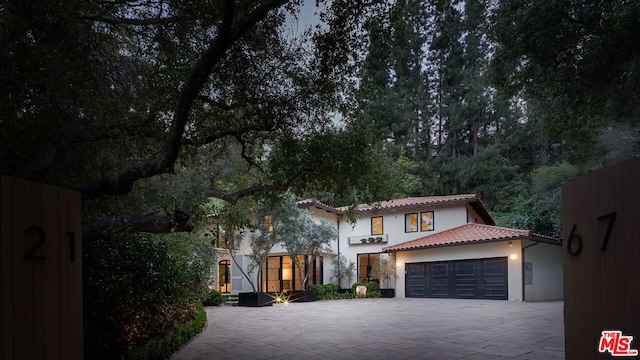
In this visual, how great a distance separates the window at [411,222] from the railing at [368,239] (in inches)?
51.1

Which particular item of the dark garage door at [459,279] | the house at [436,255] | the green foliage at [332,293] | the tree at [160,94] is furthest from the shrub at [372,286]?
the tree at [160,94]

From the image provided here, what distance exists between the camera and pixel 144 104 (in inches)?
292

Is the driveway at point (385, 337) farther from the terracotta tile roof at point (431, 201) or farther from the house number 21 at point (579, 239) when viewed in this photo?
the terracotta tile roof at point (431, 201)

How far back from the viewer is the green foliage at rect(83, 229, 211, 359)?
→ 6.01 m

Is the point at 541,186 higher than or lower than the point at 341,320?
higher

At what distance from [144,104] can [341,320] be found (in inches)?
308

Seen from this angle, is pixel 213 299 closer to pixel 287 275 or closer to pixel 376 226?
pixel 287 275

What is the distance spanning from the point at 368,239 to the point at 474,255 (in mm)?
6165

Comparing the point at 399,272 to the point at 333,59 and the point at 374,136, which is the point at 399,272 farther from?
the point at 333,59

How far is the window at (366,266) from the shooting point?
24391 millimetres

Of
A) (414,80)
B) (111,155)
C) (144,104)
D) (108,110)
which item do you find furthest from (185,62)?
(414,80)

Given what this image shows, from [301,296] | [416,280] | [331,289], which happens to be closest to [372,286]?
[331,289]

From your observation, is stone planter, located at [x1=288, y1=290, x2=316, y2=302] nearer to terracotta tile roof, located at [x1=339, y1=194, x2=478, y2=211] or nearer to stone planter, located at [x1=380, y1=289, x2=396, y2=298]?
stone planter, located at [x1=380, y1=289, x2=396, y2=298]

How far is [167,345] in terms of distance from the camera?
7.36m
